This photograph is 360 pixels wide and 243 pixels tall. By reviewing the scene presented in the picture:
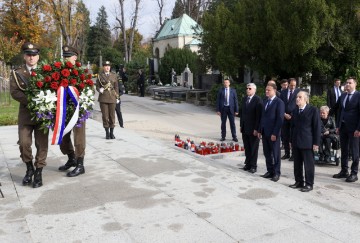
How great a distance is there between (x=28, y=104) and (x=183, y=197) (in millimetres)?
2464

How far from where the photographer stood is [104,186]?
551cm

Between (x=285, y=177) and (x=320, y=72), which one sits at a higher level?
(x=320, y=72)

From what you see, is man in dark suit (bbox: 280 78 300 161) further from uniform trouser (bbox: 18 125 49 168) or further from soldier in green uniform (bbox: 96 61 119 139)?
uniform trouser (bbox: 18 125 49 168)

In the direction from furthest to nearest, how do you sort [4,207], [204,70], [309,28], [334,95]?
[204,70], [309,28], [334,95], [4,207]

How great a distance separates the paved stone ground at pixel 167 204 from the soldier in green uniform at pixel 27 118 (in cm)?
36

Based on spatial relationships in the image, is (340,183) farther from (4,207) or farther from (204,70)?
(204,70)

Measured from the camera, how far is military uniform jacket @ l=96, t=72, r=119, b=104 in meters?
9.53

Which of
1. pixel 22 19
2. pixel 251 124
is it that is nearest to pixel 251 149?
pixel 251 124

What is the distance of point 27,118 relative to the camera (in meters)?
5.43

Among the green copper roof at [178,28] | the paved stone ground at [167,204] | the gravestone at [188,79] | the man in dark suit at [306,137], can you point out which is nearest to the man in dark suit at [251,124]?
the paved stone ground at [167,204]

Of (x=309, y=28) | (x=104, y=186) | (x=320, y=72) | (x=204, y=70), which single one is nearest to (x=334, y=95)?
(x=309, y=28)

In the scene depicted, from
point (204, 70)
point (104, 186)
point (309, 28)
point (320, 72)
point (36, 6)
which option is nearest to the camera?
point (104, 186)

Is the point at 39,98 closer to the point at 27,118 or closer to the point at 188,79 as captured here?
the point at 27,118

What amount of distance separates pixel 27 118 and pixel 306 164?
4.25m
